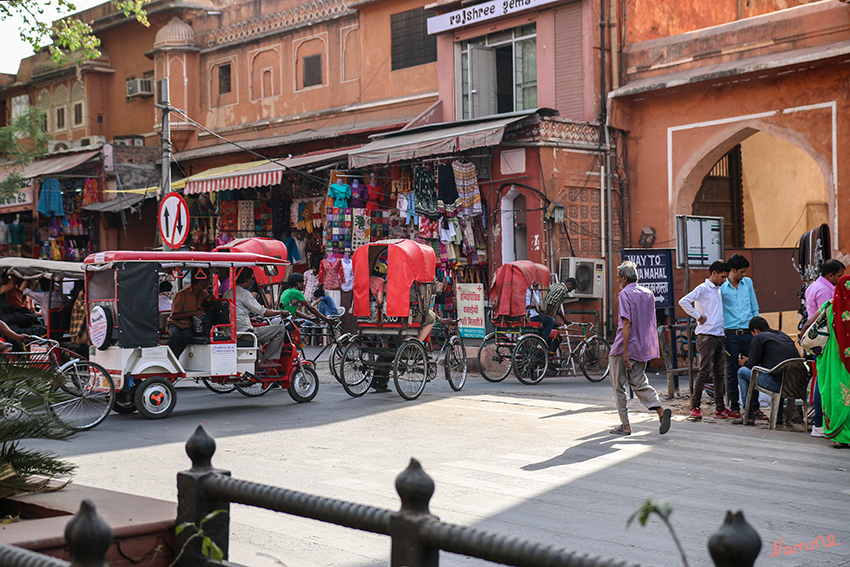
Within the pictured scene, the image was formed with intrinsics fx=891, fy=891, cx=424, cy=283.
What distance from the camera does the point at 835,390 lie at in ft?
28.1

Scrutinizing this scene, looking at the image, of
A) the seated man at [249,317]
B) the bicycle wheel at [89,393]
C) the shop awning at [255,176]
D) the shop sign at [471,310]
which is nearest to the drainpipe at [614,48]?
the shop sign at [471,310]

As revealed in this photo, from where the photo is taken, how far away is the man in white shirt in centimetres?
1026

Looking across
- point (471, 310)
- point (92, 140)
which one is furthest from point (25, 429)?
point (92, 140)

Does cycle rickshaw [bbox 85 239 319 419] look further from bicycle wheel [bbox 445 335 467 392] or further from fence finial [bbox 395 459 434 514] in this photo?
fence finial [bbox 395 459 434 514]

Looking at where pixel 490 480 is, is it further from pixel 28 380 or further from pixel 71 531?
pixel 71 531

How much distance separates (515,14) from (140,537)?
58.2ft

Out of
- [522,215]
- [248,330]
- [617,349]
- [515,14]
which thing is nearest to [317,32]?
[515,14]

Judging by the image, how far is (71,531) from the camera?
208cm

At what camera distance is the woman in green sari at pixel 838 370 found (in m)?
8.39

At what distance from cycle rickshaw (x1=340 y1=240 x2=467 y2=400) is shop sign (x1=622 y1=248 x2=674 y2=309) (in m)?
3.14

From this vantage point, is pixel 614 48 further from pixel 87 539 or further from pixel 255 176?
pixel 87 539

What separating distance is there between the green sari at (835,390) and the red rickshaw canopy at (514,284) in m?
6.77

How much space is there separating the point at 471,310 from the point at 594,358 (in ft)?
8.03

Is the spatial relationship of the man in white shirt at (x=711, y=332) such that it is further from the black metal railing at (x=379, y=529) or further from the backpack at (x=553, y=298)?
the black metal railing at (x=379, y=529)
